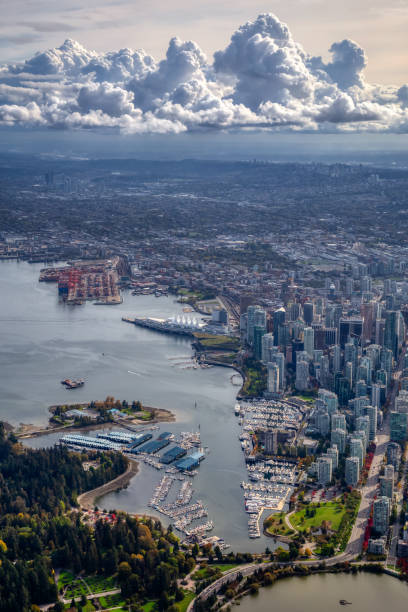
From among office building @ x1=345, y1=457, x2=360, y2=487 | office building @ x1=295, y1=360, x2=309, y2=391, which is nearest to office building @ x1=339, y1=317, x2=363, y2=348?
office building @ x1=295, y1=360, x2=309, y2=391

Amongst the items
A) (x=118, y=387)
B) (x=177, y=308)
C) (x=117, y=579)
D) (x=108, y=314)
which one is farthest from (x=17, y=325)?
(x=117, y=579)

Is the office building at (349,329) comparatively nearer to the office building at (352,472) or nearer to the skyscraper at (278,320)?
the skyscraper at (278,320)

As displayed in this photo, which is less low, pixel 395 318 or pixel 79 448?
pixel 395 318

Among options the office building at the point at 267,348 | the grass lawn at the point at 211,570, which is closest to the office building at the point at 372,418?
the office building at the point at 267,348

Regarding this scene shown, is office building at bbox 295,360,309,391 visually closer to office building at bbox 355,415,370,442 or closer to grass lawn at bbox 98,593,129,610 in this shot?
office building at bbox 355,415,370,442

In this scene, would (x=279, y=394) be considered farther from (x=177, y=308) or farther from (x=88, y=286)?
(x=88, y=286)

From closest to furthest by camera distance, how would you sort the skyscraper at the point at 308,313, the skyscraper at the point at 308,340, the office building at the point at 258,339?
the skyscraper at the point at 308,340 < the office building at the point at 258,339 < the skyscraper at the point at 308,313
